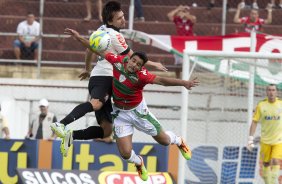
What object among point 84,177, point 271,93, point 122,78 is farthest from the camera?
point 271,93

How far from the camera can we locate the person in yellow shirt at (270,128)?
20.2 meters

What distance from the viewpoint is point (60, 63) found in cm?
2370

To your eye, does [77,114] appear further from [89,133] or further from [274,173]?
[274,173]

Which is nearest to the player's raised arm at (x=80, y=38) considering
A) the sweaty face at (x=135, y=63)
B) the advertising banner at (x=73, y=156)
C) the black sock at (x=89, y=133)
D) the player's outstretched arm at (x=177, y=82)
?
the sweaty face at (x=135, y=63)

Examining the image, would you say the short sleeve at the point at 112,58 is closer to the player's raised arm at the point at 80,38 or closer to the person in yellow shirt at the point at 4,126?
the player's raised arm at the point at 80,38

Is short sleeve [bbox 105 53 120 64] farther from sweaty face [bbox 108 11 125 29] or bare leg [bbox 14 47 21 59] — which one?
bare leg [bbox 14 47 21 59]

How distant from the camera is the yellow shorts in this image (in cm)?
2034

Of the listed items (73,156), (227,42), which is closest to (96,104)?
(73,156)

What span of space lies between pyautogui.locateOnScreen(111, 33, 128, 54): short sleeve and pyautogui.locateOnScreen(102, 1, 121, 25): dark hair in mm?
249

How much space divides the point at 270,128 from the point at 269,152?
0.44 metres

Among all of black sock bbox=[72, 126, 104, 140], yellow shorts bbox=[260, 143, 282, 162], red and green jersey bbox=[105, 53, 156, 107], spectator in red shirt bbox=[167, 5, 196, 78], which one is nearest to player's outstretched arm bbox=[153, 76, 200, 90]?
red and green jersey bbox=[105, 53, 156, 107]

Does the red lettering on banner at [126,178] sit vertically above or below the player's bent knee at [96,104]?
below

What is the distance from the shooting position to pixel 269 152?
808 inches

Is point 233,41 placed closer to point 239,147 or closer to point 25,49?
point 239,147
